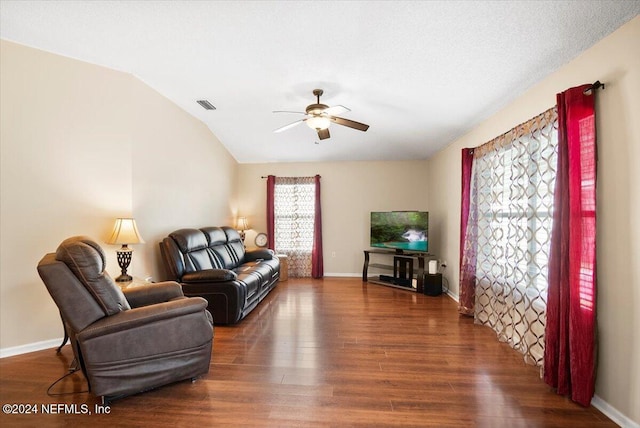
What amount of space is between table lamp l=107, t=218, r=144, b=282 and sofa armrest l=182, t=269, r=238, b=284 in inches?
25.2

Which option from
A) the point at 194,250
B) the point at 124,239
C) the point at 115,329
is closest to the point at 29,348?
the point at 124,239

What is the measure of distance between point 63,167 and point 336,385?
3235 mm

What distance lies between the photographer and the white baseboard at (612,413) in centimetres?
175

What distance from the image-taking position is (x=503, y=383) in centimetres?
225

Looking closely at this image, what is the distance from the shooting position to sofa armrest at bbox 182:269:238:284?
3.45 m

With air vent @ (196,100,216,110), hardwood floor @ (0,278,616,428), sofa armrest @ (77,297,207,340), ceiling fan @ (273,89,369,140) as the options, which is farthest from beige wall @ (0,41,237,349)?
ceiling fan @ (273,89,369,140)

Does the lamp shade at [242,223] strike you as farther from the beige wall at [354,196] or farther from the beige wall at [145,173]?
the beige wall at [145,173]

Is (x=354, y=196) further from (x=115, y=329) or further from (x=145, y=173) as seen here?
(x=115, y=329)

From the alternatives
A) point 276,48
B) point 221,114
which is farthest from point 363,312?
point 221,114

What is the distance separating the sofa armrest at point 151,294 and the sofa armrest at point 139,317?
1.51ft

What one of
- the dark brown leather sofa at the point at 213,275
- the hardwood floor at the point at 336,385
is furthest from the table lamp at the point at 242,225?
the hardwood floor at the point at 336,385

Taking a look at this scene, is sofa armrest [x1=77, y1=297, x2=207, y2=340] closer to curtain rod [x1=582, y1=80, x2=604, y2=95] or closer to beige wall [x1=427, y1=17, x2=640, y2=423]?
beige wall [x1=427, y1=17, x2=640, y2=423]

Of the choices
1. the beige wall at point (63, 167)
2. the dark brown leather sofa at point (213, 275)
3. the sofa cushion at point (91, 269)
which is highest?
the beige wall at point (63, 167)

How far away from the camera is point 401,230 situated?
5371 mm
